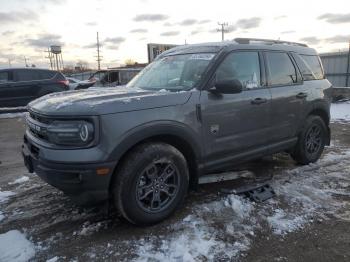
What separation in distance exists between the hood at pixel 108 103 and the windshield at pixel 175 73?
35 cm

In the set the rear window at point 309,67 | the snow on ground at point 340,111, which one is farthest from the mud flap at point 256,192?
the snow on ground at point 340,111

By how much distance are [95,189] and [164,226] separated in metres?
0.88

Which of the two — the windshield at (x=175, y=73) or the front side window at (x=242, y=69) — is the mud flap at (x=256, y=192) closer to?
the front side window at (x=242, y=69)

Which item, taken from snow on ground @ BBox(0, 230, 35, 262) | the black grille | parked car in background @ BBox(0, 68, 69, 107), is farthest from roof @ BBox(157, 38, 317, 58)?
parked car in background @ BBox(0, 68, 69, 107)

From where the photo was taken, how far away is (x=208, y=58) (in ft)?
15.0

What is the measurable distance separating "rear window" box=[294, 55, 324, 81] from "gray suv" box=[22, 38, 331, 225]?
0.05 metres


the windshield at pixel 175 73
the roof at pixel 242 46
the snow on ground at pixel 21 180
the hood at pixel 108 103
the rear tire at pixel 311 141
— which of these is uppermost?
the roof at pixel 242 46

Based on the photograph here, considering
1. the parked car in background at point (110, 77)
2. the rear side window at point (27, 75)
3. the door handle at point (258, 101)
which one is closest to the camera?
the door handle at point (258, 101)

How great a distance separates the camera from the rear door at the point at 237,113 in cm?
430

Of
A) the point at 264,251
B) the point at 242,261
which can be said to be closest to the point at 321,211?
the point at 264,251

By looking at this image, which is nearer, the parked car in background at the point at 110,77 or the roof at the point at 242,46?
the roof at the point at 242,46

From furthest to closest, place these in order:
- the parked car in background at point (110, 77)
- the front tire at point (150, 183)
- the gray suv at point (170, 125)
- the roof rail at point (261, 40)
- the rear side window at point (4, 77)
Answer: the parked car in background at point (110, 77), the rear side window at point (4, 77), the roof rail at point (261, 40), the front tire at point (150, 183), the gray suv at point (170, 125)

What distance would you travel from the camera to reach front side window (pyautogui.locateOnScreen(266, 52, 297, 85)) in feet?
17.2

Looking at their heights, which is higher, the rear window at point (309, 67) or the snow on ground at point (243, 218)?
the rear window at point (309, 67)
